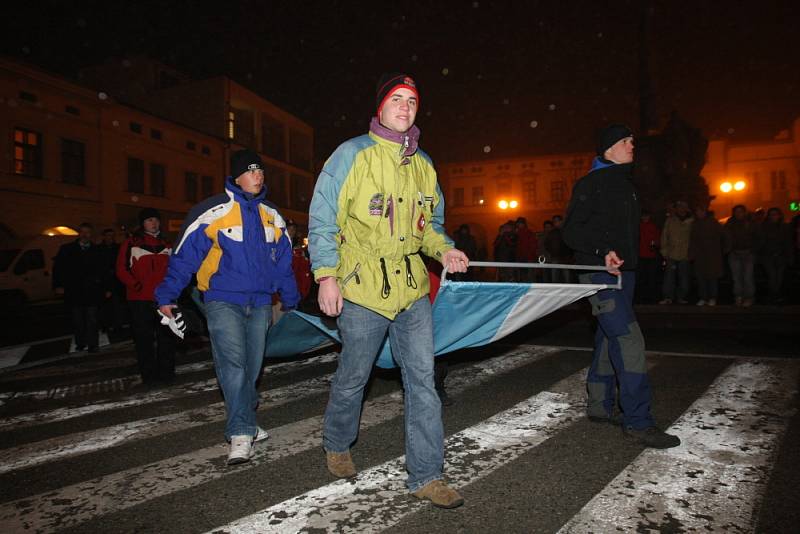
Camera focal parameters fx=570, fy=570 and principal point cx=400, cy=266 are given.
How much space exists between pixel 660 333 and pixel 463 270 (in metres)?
6.68

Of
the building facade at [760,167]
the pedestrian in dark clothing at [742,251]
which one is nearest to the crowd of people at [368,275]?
the pedestrian in dark clothing at [742,251]

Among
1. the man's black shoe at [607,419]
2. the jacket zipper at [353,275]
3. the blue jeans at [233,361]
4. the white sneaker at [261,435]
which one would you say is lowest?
the white sneaker at [261,435]

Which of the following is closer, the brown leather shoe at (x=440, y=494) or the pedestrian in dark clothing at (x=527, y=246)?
the brown leather shoe at (x=440, y=494)

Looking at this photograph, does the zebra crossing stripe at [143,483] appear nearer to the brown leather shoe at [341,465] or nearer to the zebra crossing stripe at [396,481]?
the brown leather shoe at [341,465]

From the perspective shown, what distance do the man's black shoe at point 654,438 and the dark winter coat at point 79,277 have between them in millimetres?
8138

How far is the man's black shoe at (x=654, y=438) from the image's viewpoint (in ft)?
12.3

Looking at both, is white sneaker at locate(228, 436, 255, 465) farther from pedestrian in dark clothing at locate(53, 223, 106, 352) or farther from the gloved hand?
pedestrian in dark clothing at locate(53, 223, 106, 352)

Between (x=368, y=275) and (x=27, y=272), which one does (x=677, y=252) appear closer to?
(x=368, y=275)

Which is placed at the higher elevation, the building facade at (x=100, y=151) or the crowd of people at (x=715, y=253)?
the building facade at (x=100, y=151)

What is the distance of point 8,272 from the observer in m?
17.4

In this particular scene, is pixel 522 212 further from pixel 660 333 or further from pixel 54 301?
pixel 660 333

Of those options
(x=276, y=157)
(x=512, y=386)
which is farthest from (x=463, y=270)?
(x=276, y=157)

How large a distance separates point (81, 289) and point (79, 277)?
233 mm

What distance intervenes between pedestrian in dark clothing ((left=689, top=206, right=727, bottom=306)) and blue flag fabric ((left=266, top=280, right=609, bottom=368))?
9.14 m
